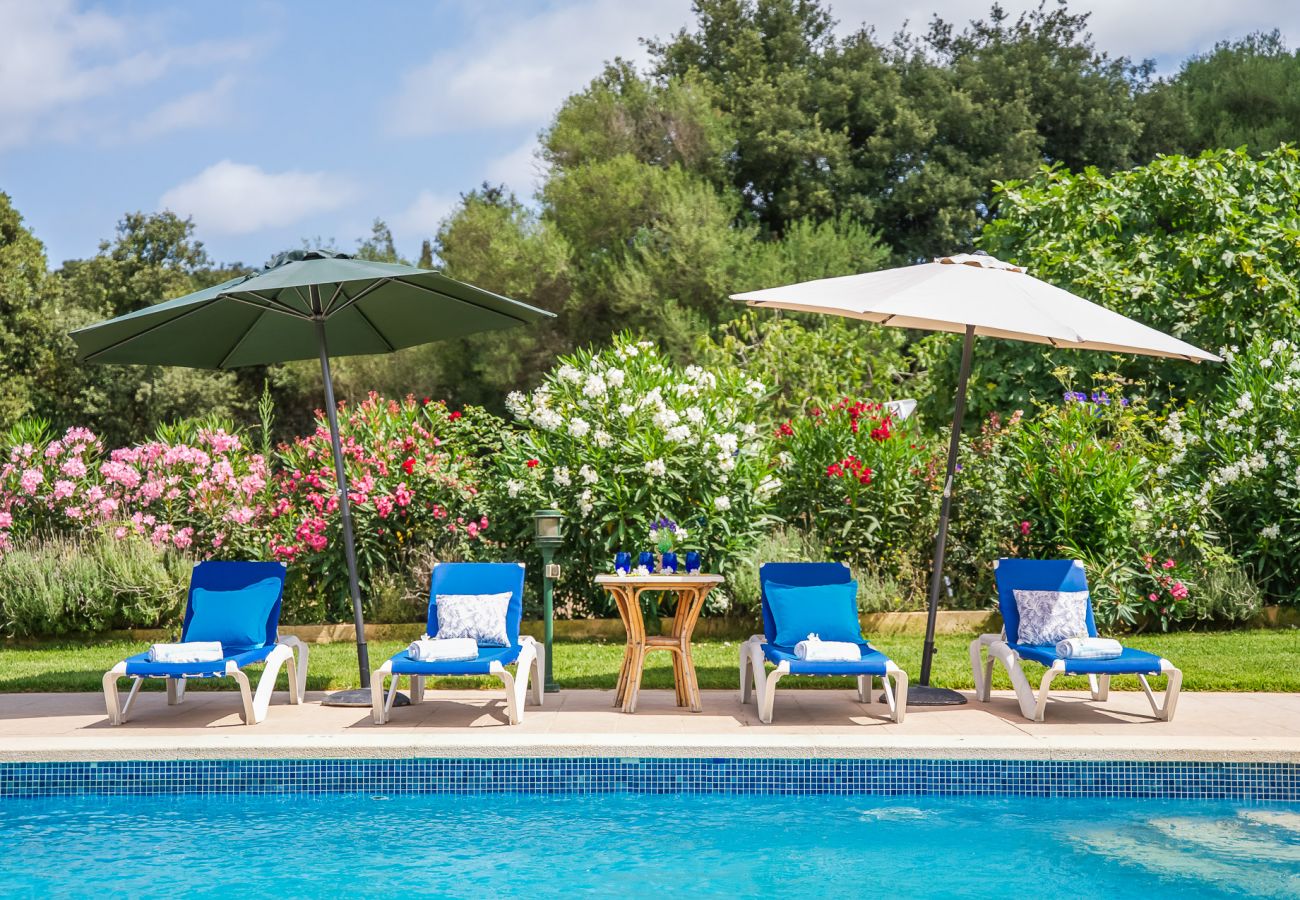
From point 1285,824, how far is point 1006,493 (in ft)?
17.3

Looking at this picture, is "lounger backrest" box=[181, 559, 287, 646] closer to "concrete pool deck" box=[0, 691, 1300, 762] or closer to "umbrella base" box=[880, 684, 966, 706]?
"concrete pool deck" box=[0, 691, 1300, 762]

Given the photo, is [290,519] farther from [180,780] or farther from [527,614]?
[180,780]

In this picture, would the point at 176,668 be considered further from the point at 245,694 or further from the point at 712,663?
the point at 712,663

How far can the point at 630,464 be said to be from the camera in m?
Result: 9.55

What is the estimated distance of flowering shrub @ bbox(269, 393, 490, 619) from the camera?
33.1ft

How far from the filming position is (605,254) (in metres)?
25.0

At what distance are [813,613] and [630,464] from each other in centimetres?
309

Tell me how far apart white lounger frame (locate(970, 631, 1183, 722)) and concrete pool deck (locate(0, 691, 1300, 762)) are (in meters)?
0.08

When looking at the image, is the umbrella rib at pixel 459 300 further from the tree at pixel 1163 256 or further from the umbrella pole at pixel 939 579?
the tree at pixel 1163 256

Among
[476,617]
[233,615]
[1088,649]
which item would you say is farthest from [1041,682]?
[233,615]

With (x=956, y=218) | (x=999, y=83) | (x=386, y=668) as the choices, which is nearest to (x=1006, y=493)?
(x=386, y=668)

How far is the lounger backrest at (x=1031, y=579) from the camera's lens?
22.8 ft

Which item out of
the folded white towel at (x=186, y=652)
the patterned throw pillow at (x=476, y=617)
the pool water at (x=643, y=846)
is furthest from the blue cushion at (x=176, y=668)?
the patterned throw pillow at (x=476, y=617)

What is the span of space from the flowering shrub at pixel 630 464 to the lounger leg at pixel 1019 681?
3.24 m
